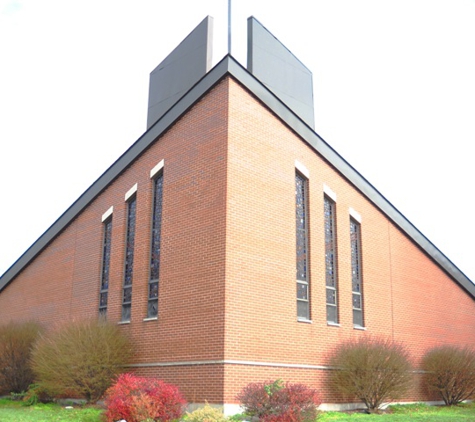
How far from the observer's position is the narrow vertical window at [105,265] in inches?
777

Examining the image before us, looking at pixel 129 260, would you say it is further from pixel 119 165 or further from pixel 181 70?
pixel 181 70

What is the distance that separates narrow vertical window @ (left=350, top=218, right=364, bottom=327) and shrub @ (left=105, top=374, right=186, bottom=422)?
25.7ft

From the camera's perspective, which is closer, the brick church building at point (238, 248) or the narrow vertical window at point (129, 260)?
the brick church building at point (238, 248)

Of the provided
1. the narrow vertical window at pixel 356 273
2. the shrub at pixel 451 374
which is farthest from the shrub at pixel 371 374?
the shrub at pixel 451 374

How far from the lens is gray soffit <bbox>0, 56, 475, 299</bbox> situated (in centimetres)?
1745

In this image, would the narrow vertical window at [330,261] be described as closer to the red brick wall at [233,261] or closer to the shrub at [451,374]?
the red brick wall at [233,261]

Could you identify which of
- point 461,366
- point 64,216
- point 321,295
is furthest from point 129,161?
point 461,366

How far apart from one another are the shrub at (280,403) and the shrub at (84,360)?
480 cm

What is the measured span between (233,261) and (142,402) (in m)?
4.24

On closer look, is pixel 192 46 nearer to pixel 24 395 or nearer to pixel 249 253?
pixel 249 253

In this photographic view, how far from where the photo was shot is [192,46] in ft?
71.5

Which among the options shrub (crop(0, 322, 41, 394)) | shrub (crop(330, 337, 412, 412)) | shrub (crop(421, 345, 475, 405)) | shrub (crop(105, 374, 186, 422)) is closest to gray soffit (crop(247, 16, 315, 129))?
shrub (crop(330, 337, 412, 412))

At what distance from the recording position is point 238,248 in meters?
15.6

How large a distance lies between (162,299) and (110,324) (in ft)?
6.38
